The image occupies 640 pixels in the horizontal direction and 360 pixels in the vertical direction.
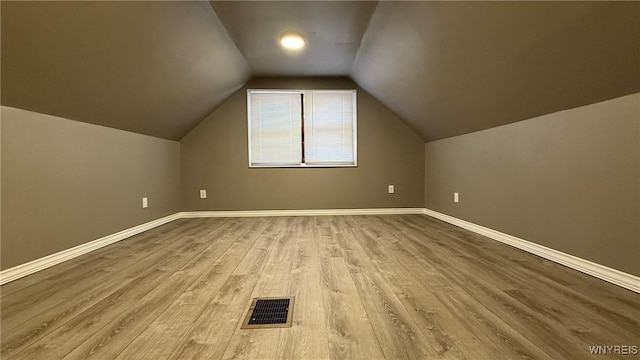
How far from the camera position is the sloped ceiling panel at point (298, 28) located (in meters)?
2.90

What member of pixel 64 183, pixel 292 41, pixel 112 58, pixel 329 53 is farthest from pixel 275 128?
pixel 64 183

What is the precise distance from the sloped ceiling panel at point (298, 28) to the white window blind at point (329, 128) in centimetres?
77

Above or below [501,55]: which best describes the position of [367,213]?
below

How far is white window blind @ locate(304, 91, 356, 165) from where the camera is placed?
5258 mm

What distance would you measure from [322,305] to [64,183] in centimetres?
249

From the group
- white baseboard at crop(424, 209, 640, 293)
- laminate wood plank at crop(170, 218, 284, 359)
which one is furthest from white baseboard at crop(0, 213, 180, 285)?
white baseboard at crop(424, 209, 640, 293)

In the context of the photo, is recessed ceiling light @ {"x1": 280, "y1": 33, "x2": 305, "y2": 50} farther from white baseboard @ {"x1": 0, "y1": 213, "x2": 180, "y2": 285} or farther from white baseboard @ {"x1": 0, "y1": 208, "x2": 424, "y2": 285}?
white baseboard @ {"x1": 0, "y1": 213, "x2": 180, "y2": 285}

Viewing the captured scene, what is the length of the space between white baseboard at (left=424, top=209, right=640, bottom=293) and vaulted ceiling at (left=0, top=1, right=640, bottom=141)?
1130 millimetres

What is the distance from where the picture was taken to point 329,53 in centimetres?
407

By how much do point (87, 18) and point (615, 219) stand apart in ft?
12.0

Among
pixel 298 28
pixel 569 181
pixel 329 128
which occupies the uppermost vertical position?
pixel 298 28

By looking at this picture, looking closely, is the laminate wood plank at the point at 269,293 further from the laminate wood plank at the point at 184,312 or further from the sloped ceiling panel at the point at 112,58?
the sloped ceiling panel at the point at 112,58

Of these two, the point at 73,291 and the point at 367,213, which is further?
the point at 367,213

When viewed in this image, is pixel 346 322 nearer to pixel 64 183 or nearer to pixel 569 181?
pixel 569 181
